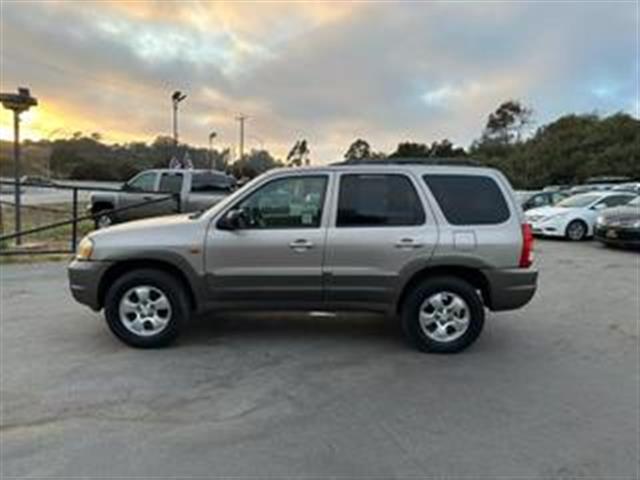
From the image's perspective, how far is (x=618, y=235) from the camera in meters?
16.6

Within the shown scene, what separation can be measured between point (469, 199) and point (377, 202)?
920 millimetres

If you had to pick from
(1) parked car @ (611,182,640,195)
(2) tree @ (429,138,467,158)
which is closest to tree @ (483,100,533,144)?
(2) tree @ (429,138,467,158)

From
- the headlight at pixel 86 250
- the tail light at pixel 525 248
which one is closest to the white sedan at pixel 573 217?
the tail light at pixel 525 248

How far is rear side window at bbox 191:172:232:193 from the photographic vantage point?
18.7 m

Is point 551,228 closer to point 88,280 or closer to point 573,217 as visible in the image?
point 573,217

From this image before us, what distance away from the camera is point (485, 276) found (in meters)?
6.72

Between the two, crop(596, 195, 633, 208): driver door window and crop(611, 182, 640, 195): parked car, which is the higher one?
crop(611, 182, 640, 195): parked car

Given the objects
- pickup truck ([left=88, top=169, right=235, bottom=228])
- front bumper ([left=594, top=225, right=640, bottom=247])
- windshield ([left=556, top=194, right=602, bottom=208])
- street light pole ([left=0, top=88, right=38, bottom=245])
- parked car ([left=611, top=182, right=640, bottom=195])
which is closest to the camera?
street light pole ([left=0, top=88, right=38, bottom=245])

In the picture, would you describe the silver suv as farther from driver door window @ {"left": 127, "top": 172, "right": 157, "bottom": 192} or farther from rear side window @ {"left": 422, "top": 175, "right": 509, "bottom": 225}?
driver door window @ {"left": 127, "top": 172, "right": 157, "bottom": 192}

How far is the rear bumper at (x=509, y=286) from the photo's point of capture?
671 cm

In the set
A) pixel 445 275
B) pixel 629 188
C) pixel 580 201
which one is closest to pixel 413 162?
pixel 445 275

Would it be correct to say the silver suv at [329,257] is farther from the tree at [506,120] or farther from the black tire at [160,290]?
the tree at [506,120]

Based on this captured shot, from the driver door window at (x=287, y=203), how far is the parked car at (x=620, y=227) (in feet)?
39.6

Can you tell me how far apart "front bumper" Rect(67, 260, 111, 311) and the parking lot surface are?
1.51 ft
